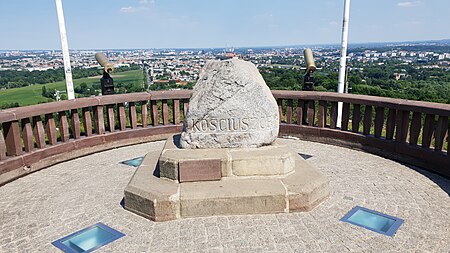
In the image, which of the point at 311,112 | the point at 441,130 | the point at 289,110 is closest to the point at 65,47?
the point at 289,110

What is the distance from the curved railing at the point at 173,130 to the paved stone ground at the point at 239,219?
40 centimetres

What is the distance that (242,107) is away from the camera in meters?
4.93

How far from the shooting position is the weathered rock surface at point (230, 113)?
491 centimetres

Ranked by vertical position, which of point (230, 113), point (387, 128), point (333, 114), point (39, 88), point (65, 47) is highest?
point (65, 47)

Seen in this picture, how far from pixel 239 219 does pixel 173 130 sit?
4.64m

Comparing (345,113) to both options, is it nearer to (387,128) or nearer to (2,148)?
(387,128)

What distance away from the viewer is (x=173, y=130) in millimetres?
8477

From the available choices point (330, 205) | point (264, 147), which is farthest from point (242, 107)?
point (330, 205)

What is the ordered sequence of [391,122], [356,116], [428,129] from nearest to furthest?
[428,129] < [391,122] < [356,116]

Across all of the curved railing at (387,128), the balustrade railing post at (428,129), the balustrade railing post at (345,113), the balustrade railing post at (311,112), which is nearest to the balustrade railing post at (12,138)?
the curved railing at (387,128)

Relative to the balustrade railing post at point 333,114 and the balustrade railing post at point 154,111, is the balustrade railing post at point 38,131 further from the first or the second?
the balustrade railing post at point 333,114

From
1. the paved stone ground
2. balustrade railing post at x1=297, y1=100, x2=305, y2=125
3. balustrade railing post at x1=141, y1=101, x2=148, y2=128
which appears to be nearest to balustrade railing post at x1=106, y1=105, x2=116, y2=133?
balustrade railing post at x1=141, y1=101, x2=148, y2=128

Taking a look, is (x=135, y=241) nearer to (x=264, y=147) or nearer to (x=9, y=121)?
(x=264, y=147)

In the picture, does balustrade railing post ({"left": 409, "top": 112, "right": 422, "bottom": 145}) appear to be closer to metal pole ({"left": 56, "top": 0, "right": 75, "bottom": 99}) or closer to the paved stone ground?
the paved stone ground
